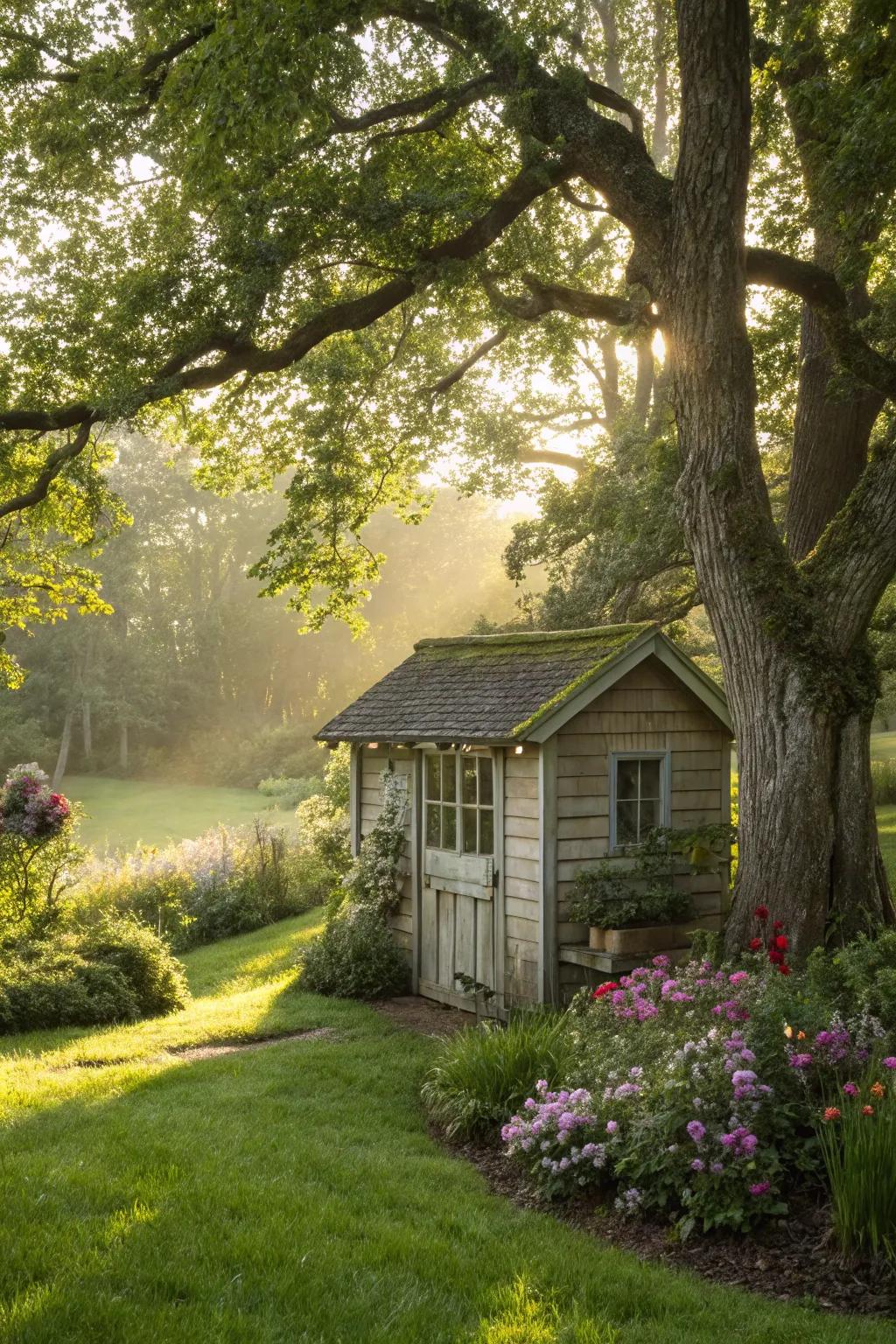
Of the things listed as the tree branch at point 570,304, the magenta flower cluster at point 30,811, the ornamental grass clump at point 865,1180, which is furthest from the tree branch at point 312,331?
the ornamental grass clump at point 865,1180

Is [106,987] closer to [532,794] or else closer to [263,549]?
[532,794]

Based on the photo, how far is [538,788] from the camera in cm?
1012

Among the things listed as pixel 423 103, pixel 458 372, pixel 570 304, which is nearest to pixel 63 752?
pixel 458 372

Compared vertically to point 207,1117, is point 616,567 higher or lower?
higher

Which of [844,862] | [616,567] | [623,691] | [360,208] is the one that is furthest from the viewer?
[616,567]

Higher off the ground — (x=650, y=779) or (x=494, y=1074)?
(x=650, y=779)

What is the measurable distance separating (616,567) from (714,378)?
16.8 ft

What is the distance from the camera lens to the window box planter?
9.65 metres

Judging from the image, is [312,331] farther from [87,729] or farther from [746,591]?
[87,729]

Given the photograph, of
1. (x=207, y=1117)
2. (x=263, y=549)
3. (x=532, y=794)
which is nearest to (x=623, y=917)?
(x=532, y=794)

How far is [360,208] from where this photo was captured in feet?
31.9

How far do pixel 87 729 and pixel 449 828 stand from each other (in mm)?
36785

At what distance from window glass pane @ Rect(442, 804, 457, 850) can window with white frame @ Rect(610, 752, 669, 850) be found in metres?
1.84

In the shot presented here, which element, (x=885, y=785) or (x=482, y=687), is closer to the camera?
(x=482, y=687)
